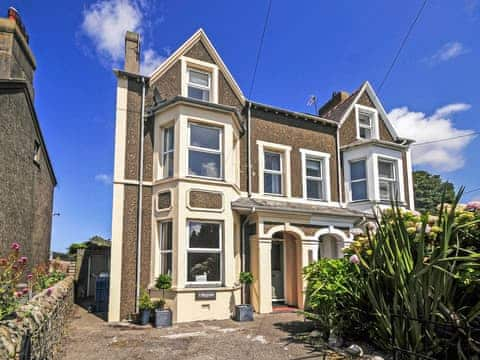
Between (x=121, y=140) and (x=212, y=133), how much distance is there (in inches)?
111

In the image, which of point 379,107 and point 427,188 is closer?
point 379,107

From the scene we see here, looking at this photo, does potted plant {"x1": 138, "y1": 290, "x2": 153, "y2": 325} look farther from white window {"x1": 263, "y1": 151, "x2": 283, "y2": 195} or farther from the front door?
white window {"x1": 263, "y1": 151, "x2": 283, "y2": 195}

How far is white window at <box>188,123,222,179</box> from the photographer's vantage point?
400 inches

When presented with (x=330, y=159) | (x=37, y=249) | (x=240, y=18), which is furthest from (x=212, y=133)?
(x=37, y=249)

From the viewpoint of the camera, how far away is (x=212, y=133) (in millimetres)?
10555

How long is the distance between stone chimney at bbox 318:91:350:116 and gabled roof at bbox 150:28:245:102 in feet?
21.1

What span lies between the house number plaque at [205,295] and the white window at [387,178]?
8188 mm

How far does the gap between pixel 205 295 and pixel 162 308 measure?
124 cm

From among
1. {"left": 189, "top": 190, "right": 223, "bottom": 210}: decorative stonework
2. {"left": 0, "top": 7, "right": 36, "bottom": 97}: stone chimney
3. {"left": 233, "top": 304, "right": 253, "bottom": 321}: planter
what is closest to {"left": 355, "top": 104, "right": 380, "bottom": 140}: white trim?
{"left": 189, "top": 190, "right": 223, "bottom": 210}: decorative stonework

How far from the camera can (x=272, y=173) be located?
12.3 m

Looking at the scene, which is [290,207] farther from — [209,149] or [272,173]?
[209,149]

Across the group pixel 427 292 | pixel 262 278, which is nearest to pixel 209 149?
pixel 262 278

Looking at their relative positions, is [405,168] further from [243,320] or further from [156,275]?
[156,275]

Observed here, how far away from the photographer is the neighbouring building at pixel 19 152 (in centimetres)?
791
